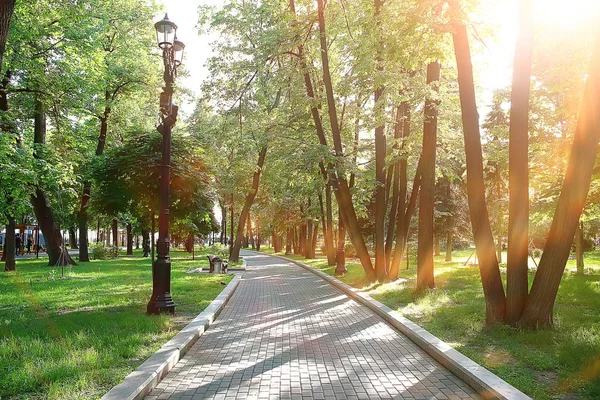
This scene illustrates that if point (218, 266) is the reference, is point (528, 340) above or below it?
below

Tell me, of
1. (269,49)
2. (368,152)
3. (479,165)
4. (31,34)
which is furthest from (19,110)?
(479,165)

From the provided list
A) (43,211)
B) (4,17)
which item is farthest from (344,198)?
(43,211)

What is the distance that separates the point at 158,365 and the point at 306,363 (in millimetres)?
1912

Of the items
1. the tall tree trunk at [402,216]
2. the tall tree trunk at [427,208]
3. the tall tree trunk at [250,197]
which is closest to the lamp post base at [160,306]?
the tall tree trunk at [427,208]

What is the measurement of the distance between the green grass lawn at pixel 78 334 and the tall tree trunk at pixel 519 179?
574 cm

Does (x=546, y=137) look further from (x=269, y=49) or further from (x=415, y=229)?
(x=415, y=229)

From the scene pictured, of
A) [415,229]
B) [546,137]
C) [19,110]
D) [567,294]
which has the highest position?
[19,110]

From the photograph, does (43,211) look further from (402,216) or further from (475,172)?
(475,172)

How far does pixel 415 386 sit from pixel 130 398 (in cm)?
305

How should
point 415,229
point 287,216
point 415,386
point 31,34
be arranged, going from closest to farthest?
point 415,386 < point 31,34 < point 415,229 < point 287,216

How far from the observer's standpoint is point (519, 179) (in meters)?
8.33

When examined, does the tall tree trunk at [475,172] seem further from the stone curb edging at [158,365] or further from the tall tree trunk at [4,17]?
the tall tree trunk at [4,17]

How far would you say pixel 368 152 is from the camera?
23.6 meters

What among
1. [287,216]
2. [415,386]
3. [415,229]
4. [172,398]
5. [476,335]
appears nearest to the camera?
[172,398]
